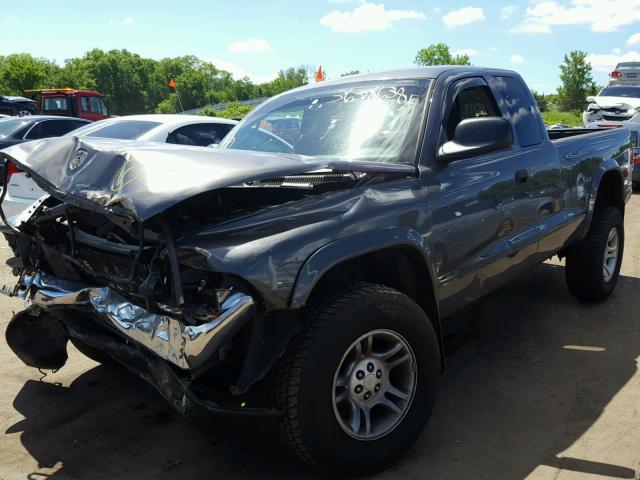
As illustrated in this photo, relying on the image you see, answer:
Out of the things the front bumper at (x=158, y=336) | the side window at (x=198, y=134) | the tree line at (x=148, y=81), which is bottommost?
the front bumper at (x=158, y=336)

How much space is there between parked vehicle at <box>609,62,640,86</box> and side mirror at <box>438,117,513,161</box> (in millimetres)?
22703

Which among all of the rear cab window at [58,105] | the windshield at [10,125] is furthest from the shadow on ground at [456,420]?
the rear cab window at [58,105]

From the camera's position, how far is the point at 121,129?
7289 millimetres

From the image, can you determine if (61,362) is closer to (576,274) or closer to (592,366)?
(592,366)

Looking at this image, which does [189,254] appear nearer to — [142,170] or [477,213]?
[142,170]

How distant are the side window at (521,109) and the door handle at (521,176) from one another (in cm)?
26

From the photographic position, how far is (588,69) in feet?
144

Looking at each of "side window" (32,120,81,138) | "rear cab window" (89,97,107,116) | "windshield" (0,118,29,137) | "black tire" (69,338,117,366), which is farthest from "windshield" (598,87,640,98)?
"black tire" (69,338,117,366)

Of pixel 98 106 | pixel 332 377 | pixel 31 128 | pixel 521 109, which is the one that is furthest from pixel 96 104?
pixel 332 377

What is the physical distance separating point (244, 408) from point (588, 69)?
47.7 metres

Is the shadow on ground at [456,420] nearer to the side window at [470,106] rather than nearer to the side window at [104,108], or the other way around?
the side window at [470,106]

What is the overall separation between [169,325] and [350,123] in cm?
168

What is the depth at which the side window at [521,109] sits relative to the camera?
4.09 meters

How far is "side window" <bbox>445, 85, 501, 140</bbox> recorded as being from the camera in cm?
353
